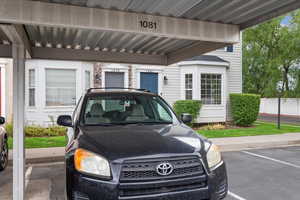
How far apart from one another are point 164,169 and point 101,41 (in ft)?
15.4

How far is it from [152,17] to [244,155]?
216 inches

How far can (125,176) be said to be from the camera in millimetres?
2650

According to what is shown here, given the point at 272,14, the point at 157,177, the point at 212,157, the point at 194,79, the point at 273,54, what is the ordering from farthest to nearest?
the point at 273,54
the point at 194,79
the point at 272,14
the point at 212,157
the point at 157,177

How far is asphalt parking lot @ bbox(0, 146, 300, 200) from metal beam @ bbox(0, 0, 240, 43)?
2856mm

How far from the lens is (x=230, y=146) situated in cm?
910

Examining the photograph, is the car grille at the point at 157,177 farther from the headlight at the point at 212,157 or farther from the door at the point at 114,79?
the door at the point at 114,79

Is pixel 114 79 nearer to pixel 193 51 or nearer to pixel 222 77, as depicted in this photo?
pixel 222 77

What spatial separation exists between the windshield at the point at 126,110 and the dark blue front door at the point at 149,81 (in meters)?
8.65

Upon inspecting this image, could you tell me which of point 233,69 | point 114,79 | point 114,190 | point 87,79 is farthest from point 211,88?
point 114,190

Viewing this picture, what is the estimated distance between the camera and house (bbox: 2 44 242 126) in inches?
456

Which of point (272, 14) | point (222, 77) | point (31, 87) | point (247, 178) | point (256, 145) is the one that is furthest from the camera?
point (222, 77)

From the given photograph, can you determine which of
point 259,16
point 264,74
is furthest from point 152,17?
point 264,74

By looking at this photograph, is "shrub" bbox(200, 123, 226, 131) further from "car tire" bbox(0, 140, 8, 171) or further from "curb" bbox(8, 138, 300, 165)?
"car tire" bbox(0, 140, 8, 171)

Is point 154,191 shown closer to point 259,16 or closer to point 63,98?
point 259,16
